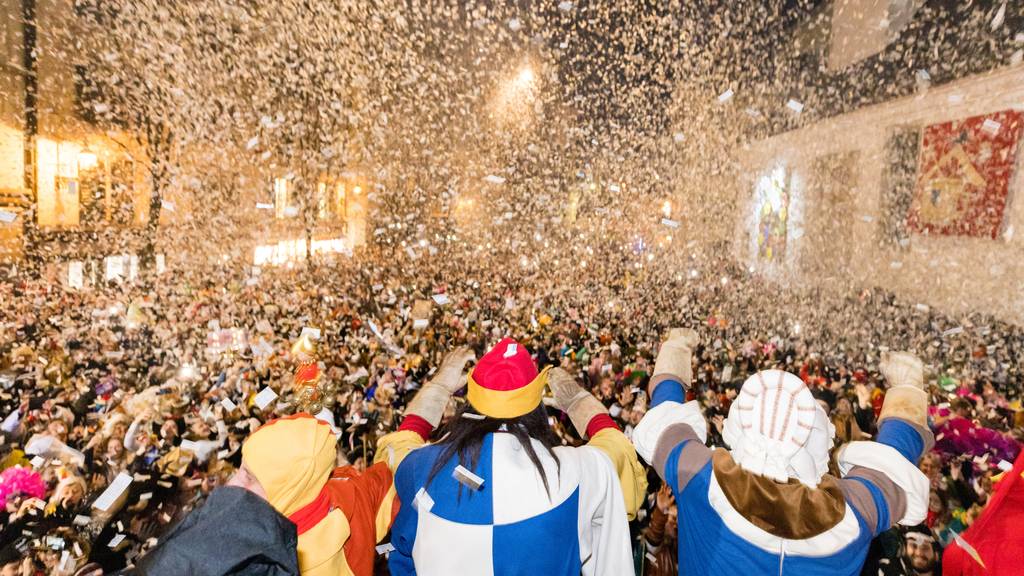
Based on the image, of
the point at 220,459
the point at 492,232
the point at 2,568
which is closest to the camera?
the point at 2,568

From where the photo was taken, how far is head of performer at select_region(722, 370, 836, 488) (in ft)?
3.72

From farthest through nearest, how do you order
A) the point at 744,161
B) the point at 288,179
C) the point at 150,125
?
1. the point at 744,161
2. the point at 288,179
3. the point at 150,125

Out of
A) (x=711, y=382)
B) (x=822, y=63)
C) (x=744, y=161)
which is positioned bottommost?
(x=711, y=382)

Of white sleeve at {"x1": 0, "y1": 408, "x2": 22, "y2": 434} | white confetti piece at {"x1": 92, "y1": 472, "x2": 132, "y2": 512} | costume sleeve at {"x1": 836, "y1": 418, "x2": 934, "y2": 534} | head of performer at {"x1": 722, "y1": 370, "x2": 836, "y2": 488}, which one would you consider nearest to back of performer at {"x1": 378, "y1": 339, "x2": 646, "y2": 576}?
head of performer at {"x1": 722, "y1": 370, "x2": 836, "y2": 488}

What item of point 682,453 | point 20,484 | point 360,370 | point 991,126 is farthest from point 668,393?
point 991,126

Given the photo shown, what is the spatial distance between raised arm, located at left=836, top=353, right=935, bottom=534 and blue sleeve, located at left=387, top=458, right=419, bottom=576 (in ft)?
3.57

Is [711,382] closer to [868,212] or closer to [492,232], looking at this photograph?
[868,212]

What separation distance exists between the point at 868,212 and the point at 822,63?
4071 millimetres

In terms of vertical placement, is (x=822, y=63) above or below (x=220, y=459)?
above

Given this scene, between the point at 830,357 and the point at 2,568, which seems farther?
the point at 830,357

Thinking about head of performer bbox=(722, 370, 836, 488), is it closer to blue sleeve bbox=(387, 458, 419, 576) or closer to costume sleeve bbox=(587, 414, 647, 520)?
costume sleeve bbox=(587, 414, 647, 520)

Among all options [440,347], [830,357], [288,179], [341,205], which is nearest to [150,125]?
[288,179]

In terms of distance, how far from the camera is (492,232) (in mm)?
13414

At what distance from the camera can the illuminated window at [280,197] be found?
11.8m
